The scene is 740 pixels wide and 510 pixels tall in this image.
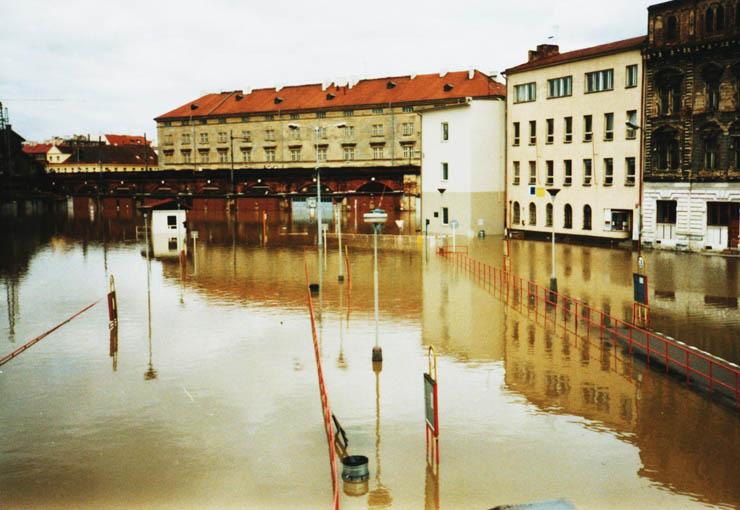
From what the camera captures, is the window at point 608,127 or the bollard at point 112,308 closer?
the bollard at point 112,308

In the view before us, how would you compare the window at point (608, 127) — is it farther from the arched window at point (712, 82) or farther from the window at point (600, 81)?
the arched window at point (712, 82)

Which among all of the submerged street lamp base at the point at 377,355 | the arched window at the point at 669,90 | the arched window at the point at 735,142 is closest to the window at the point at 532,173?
the arched window at the point at 669,90

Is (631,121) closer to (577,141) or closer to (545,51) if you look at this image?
(577,141)

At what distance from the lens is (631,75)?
54.1 metres

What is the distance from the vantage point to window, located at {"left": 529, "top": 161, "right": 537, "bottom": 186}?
206 ft

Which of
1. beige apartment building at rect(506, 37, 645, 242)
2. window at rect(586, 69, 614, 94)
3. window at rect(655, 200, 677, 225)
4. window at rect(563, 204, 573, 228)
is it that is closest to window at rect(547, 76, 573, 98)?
beige apartment building at rect(506, 37, 645, 242)

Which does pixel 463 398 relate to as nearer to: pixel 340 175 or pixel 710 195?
pixel 710 195

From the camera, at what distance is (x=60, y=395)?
19359 mm

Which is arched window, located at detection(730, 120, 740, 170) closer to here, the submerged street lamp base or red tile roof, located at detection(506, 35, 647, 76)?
red tile roof, located at detection(506, 35, 647, 76)

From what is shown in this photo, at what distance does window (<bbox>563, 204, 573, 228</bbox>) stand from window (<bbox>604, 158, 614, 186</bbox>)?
13.5 feet

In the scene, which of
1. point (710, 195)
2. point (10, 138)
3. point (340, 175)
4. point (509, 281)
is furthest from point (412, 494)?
point (10, 138)

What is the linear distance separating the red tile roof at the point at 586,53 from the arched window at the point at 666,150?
658 centimetres

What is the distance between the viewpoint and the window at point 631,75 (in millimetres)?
53625

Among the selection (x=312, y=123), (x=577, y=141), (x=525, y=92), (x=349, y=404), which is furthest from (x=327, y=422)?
(x=312, y=123)
